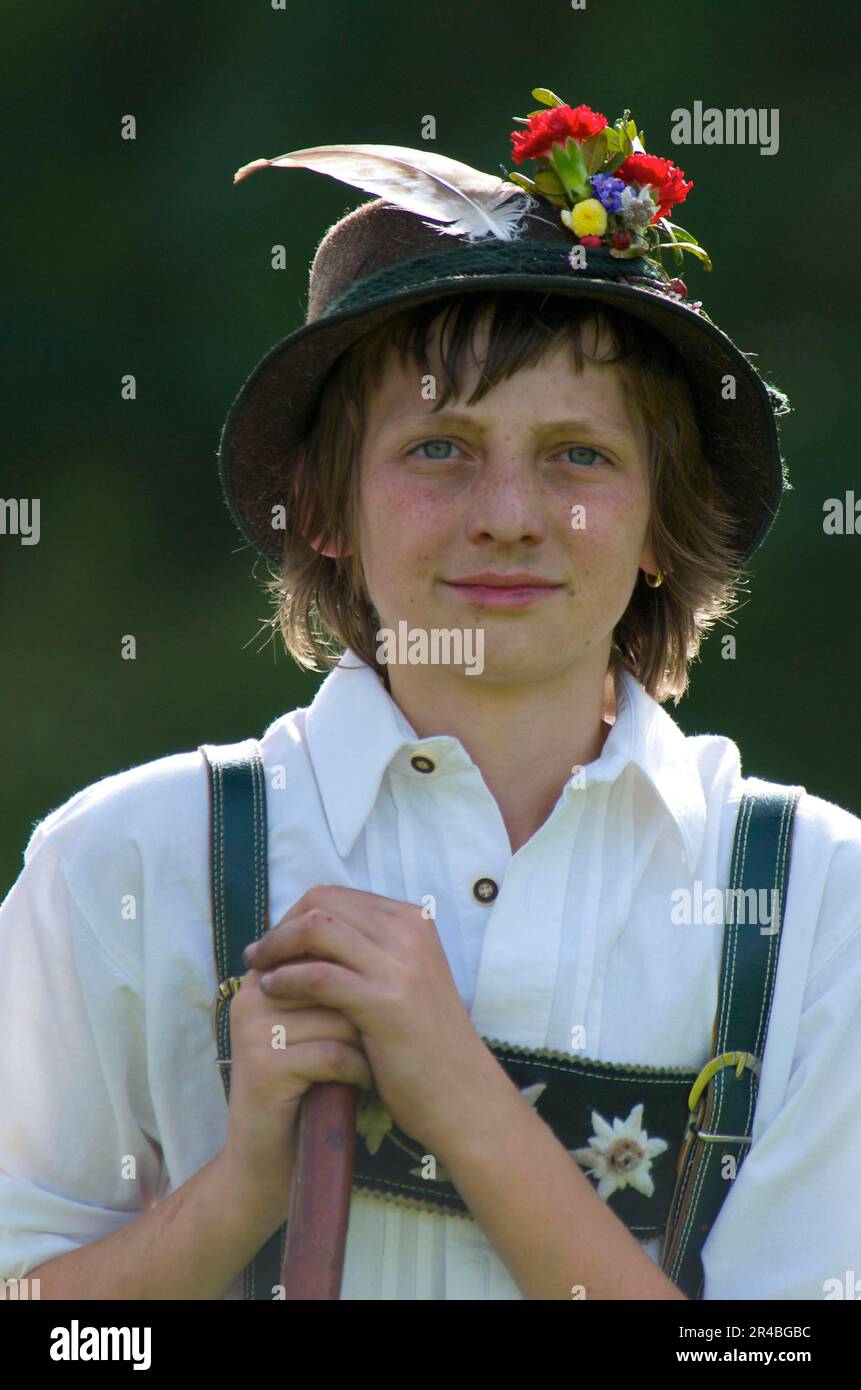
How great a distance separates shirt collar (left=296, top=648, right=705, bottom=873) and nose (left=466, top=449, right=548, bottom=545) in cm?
22

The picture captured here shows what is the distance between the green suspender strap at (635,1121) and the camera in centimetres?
193

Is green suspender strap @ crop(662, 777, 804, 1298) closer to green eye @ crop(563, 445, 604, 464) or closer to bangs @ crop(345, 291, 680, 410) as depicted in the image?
green eye @ crop(563, 445, 604, 464)

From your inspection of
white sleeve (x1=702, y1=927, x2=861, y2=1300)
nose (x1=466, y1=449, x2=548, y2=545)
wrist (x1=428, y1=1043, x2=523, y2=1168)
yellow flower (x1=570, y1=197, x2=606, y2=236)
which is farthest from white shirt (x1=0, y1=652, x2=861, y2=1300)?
yellow flower (x1=570, y1=197, x2=606, y2=236)

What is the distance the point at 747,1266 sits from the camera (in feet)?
6.40

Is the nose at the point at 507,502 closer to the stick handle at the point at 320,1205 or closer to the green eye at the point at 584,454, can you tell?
the green eye at the point at 584,454

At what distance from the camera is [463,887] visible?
204 centimetres

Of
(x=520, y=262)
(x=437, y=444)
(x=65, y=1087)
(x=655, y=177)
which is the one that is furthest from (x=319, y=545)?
(x=65, y=1087)

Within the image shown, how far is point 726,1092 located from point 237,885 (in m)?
0.49

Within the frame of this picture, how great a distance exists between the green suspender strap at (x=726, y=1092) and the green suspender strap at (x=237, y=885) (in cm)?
37

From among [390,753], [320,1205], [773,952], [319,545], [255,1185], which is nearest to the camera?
[320,1205]

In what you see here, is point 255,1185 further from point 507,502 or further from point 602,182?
point 602,182

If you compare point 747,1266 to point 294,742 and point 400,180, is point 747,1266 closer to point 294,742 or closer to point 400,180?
point 294,742

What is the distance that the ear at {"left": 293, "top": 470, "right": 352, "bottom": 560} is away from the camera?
2.29 metres

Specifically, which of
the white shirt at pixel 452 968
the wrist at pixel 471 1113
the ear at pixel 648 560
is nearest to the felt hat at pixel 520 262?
the ear at pixel 648 560
